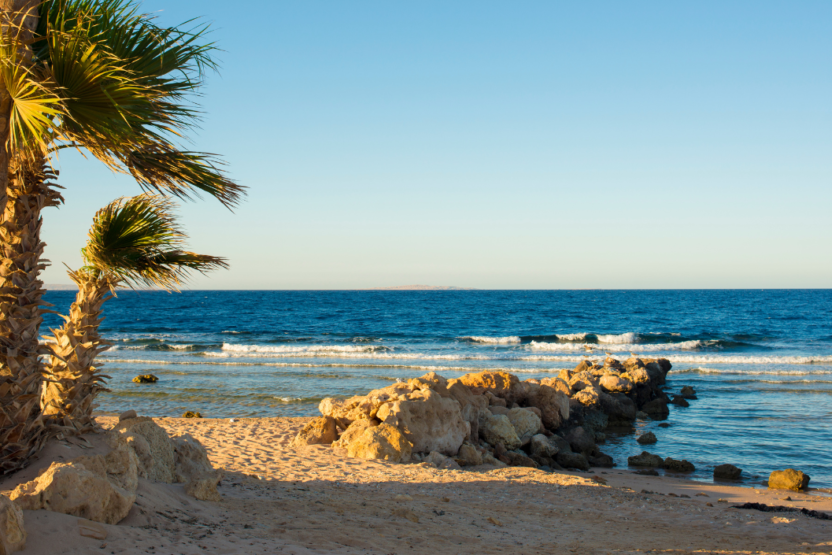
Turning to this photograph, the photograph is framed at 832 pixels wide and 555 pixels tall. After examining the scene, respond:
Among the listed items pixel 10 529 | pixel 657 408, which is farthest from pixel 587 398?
pixel 10 529

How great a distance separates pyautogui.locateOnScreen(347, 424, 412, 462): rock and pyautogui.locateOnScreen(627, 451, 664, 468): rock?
17.3ft

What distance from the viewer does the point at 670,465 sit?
12031 millimetres

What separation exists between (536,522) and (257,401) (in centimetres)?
1211

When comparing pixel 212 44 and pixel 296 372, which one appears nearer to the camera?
pixel 212 44

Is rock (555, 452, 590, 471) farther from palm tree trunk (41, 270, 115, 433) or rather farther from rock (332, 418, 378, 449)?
palm tree trunk (41, 270, 115, 433)

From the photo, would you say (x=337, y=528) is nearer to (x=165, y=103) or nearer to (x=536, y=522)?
(x=536, y=522)

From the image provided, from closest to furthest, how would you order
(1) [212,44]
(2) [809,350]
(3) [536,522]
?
(1) [212,44] → (3) [536,522] → (2) [809,350]

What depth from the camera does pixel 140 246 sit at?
6.02 meters

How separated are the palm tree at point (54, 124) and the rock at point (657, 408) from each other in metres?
16.2

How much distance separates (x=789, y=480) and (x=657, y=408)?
7157mm

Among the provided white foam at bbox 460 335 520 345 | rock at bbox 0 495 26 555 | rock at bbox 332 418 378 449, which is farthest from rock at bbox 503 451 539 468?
white foam at bbox 460 335 520 345

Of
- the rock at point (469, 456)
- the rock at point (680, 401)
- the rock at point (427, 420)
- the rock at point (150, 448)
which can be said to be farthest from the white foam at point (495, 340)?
the rock at point (150, 448)

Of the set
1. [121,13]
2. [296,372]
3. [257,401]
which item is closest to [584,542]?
[121,13]

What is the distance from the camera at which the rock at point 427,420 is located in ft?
36.5
